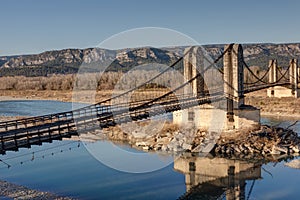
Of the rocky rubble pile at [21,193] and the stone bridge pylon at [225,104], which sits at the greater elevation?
the stone bridge pylon at [225,104]

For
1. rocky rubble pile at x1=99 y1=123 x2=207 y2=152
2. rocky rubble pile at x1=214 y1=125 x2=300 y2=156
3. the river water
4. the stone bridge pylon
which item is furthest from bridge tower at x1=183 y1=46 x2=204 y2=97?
the river water

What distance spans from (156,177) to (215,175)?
2.74m

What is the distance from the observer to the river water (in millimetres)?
15938

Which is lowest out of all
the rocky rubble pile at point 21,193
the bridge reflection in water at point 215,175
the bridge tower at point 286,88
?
the bridge reflection in water at point 215,175

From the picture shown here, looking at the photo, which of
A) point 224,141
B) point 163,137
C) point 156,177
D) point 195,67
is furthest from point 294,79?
point 156,177

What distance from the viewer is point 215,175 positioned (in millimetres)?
18594

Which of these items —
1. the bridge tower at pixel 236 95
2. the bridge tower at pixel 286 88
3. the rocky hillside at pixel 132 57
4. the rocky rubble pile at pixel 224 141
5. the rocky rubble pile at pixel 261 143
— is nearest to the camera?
the rocky rubble pile at pixel 261 143

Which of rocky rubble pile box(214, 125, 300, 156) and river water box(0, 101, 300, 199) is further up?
rocky rubble pile box(214, 125, 300, 156)

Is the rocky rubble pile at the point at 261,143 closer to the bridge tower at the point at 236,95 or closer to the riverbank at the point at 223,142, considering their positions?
the riverbank at the point at 223,142

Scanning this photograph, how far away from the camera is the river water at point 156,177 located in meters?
15.9

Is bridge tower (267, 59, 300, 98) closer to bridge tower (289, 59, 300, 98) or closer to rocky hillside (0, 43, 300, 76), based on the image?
bridge tower (289, 59, 300, 98)

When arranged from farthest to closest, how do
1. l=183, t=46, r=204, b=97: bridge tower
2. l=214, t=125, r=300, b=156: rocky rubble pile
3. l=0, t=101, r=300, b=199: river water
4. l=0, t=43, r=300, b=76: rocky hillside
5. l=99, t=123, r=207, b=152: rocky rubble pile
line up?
l=0, t=43, r=300, b=76: rocky hillside → l=183, t=46, r=204, b=97: bridge tower → l=99, t=123, r=207, b=152: rocky rubble pile → l=214, t=125, r=300, b=156: rocky rubble pile → l=0, t=101, r=300, b=199: river water

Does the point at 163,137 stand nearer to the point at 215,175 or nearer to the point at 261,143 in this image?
the point at 261,143

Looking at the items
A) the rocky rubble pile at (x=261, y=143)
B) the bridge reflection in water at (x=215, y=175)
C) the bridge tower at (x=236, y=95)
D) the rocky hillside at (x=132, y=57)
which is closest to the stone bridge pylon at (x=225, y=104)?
the bridge tower at (x=236, y=95)
